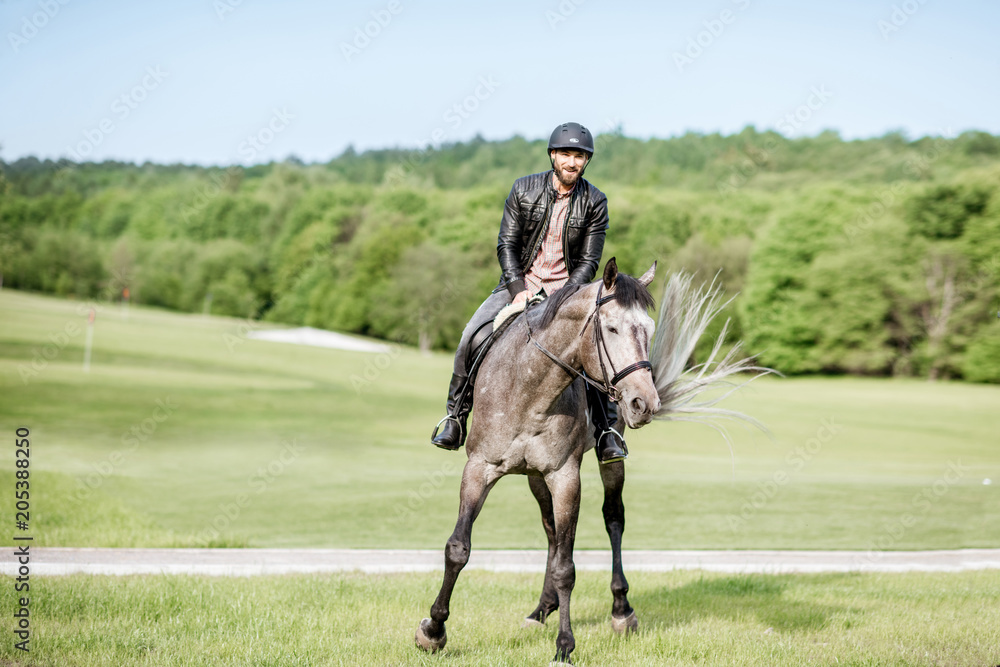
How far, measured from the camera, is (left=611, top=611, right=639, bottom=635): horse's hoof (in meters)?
6.75

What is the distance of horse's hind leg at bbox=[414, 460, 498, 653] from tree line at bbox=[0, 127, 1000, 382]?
147 ft

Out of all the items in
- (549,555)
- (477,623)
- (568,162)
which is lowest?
(477,623)

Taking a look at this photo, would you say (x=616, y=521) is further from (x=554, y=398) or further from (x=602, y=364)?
(x=602, y=364)

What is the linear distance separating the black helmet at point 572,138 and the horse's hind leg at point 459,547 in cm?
246

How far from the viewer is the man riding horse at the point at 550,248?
6.35 metres

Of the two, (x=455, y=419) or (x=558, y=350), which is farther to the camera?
(x=455, y=419)

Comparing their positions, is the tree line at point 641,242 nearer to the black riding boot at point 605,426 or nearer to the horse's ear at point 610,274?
the black riding boot at point 605,426

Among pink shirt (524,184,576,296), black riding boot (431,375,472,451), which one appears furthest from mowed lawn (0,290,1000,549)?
pink shirt (524,184,576,296)

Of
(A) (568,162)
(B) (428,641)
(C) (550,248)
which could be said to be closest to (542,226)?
(C) (550,248)

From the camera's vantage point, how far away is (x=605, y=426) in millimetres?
6453

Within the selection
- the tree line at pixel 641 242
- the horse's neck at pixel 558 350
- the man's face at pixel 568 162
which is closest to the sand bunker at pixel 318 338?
the tree line at pixel 641 242

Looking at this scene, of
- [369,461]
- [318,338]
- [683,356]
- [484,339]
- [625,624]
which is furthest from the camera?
[318,338]

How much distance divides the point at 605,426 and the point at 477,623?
1.94 m

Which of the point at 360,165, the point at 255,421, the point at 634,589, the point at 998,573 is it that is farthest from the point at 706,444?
the point at 360,165
